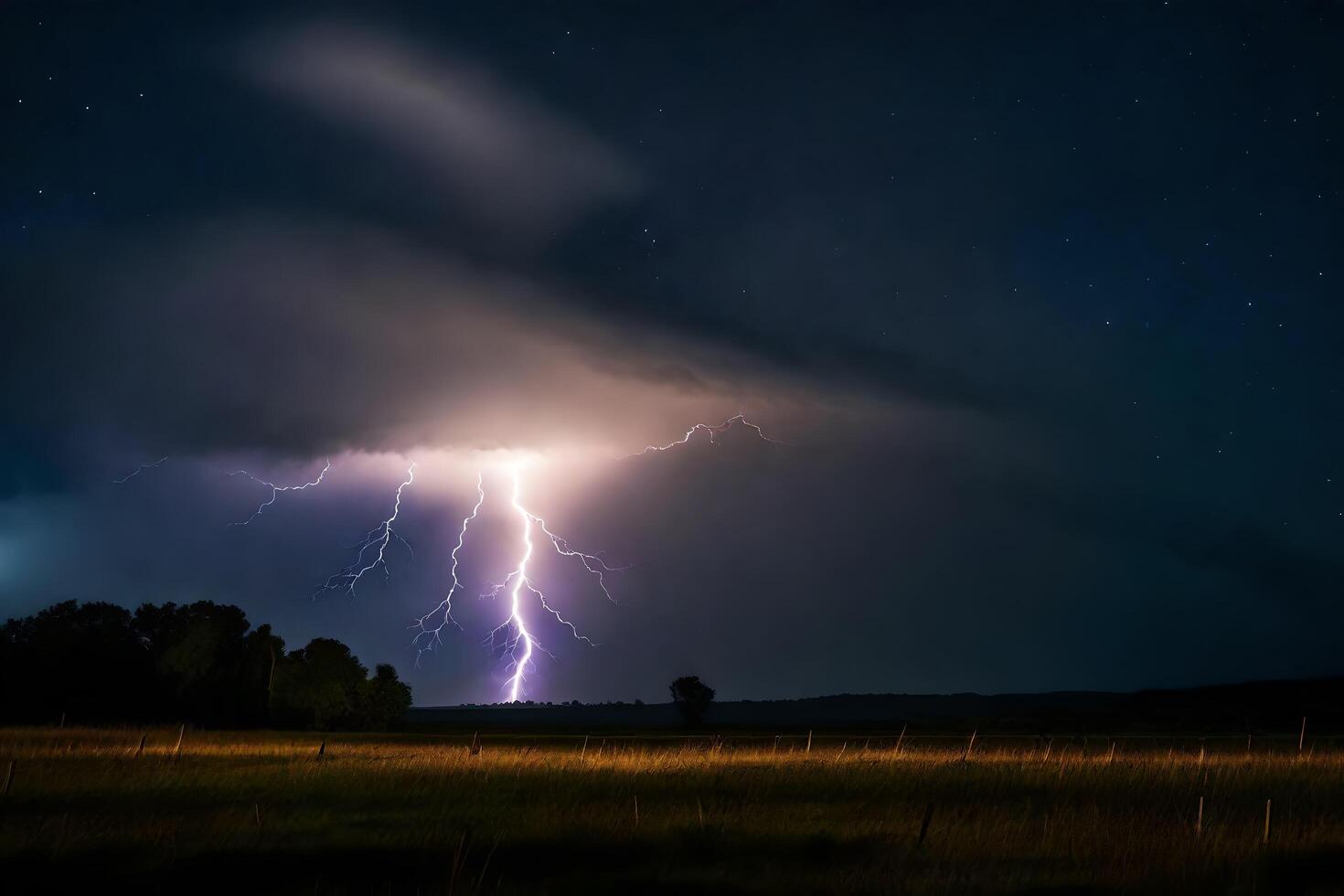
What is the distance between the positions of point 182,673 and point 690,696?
53117 mm

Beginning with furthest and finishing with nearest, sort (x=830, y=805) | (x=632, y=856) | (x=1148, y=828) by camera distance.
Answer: (x=830, y=805)
(x=1148, y=828)
(x=632, y=856)

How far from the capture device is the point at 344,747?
47250 mm

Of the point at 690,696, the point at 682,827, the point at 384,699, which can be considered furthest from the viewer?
the point at 690,696

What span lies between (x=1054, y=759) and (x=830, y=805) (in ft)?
47.1

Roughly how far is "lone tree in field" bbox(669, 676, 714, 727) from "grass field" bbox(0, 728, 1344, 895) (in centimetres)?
8451

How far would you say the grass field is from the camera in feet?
44.2

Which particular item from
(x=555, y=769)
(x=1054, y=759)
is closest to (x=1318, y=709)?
(x=1054, y=759)

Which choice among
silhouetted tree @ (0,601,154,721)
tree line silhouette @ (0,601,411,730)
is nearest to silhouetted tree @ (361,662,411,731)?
tree line silhouette @ (0,601,411,730)

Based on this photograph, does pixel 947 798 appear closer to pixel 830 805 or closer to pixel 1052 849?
pixel 830 805

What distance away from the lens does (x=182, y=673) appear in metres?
81.4

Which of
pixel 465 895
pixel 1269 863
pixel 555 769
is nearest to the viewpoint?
pixel 465 895

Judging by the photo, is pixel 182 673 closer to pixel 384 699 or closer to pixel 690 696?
pixel 384 699

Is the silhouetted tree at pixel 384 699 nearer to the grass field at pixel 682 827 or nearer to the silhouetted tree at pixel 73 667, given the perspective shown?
the silhouetted tree at pixel 73 667

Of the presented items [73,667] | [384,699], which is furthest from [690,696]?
[73,667]
